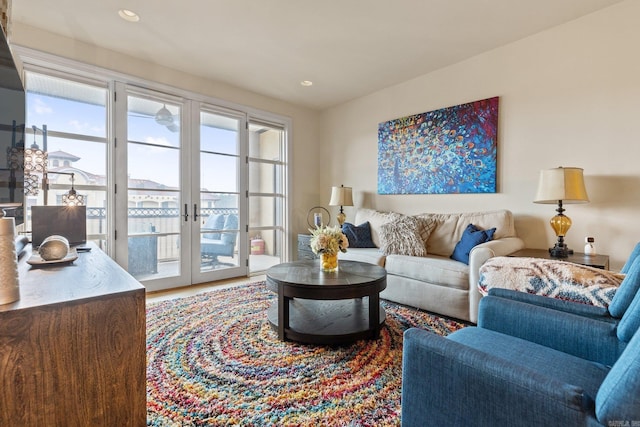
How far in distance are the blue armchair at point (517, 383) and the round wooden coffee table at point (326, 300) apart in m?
0.94

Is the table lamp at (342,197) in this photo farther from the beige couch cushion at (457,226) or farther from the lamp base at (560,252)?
the lamp base at (560,252)

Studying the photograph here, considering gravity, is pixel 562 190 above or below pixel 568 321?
above

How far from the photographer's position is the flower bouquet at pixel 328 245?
248cm

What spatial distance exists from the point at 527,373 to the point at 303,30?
3073 millimetres

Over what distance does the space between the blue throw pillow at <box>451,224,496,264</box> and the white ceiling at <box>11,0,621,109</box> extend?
192cm

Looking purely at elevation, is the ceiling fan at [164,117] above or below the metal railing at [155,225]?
above

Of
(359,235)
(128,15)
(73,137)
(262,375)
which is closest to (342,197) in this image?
(359,235)

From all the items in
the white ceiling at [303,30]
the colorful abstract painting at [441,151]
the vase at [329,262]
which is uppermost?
the white ceiling at [303,30]

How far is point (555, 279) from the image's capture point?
1.48 meters

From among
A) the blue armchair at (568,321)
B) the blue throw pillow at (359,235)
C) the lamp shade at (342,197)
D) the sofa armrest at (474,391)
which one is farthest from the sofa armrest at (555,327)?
the lamp shade at (342,197)

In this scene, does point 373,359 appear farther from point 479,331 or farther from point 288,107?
point 288,107

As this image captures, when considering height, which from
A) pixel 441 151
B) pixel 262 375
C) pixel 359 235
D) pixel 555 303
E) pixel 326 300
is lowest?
pixel 262 375

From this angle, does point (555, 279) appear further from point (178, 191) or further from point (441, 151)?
point (178, 191)

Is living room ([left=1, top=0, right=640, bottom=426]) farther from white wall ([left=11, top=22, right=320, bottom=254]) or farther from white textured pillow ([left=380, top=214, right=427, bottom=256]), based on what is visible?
white textured pillow ([left=380, top=214, right=427, bottom=256])
